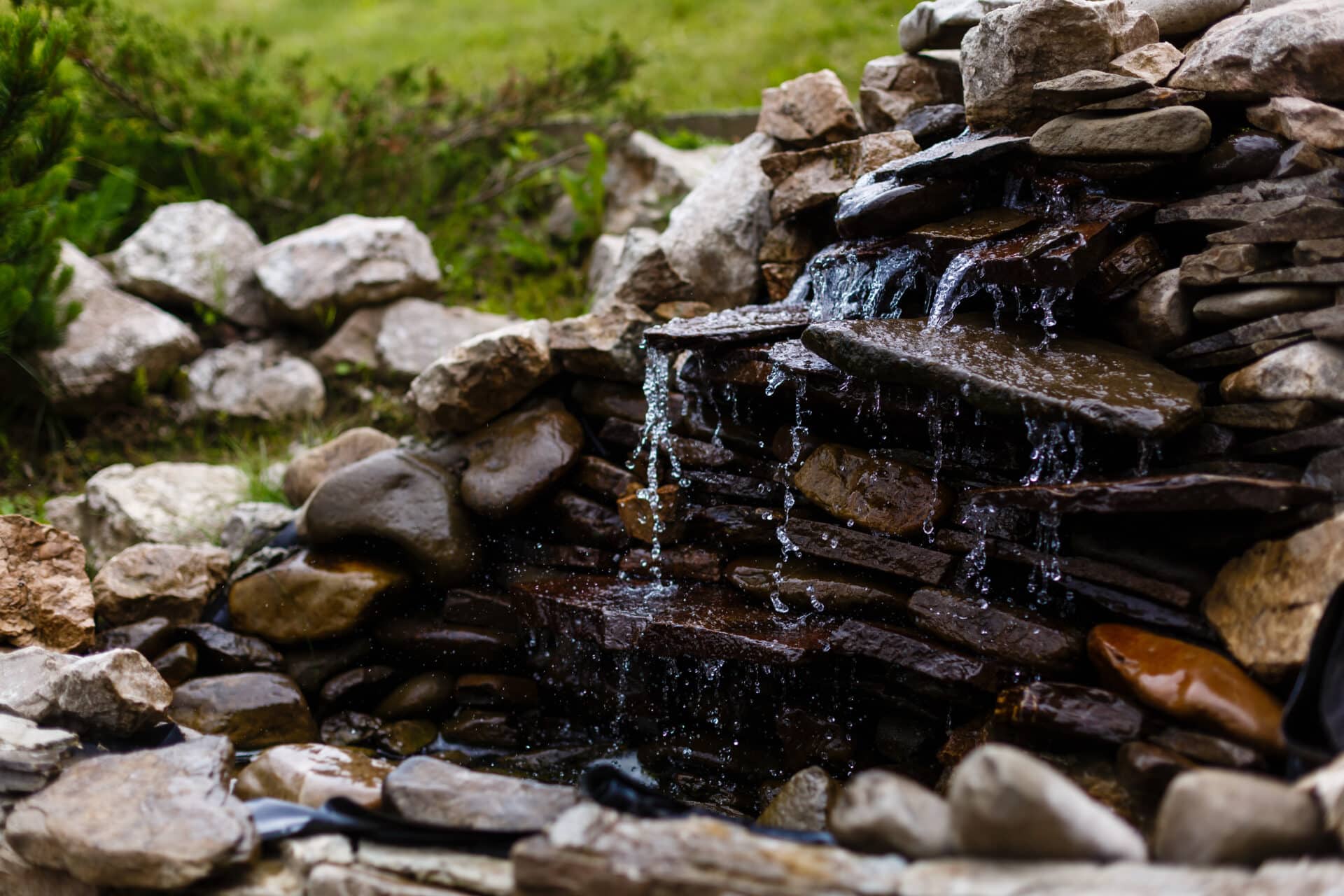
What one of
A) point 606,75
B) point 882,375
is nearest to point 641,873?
point 882,375

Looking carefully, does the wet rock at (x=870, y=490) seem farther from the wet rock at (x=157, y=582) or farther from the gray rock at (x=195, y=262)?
the gray rock at (x=195, y=262)

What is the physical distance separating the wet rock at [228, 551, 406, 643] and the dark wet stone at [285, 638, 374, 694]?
79 mm

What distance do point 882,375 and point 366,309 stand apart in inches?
162

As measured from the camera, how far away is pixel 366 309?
6.45 m

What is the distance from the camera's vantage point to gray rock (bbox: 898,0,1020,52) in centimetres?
457

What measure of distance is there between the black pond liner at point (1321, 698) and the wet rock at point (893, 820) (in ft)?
→ 3.11

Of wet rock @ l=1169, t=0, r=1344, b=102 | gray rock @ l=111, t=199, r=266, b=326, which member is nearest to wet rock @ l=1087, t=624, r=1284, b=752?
wet rock @ l=1169, t=0, r=1344, b=102

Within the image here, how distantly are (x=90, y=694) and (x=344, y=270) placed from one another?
352 centimetres

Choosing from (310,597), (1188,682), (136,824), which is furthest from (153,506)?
(1188,682)

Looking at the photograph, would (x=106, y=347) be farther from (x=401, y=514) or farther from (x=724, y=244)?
(x=724, y=244)

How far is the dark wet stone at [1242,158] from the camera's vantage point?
11.2ft

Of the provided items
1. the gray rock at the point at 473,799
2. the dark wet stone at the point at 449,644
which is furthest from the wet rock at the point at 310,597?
the gray rock at the point at 473,799

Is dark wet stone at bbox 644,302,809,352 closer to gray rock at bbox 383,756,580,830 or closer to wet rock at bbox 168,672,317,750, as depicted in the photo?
gray rock at bbox 383,756,580,830

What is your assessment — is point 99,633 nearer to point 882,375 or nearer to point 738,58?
point 882,375
